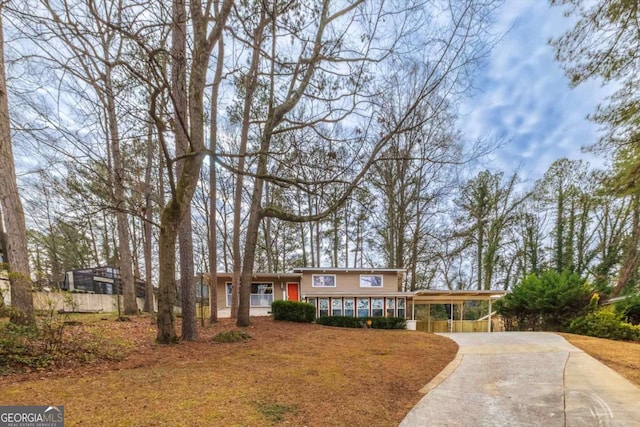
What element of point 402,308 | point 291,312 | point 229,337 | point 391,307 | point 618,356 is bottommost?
point 402,308

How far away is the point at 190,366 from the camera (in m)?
4.55

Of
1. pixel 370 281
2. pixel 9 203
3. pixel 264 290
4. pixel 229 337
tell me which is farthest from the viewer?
pixel 264 290

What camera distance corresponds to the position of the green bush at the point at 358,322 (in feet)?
44.5

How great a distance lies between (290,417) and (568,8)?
7.88 meters

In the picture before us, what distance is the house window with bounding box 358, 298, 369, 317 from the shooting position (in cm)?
1564

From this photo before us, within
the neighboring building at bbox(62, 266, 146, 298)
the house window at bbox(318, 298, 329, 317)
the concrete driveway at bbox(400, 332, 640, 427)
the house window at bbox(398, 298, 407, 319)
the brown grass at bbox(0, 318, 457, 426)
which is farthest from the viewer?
the neighboring building at bbox(62, 266, 146, 298)

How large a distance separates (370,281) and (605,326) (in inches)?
360

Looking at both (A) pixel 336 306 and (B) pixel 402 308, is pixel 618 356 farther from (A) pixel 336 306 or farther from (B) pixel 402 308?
(A) pixel 336 306

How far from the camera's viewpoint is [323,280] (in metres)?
15.9

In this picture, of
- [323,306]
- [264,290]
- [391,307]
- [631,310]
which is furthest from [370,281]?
[631,310]

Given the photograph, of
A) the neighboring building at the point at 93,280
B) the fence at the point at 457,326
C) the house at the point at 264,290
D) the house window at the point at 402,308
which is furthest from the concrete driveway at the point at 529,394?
the neighboring building at the point at 93,280

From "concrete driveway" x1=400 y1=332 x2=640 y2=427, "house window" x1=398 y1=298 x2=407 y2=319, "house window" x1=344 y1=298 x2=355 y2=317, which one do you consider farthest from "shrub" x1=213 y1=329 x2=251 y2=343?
"house window" x1=398 y1=298 x2=407 y2=319

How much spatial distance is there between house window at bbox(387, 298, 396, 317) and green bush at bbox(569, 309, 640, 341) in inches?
283

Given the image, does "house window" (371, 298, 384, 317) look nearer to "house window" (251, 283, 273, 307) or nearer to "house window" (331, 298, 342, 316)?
"house window" (331, 298, 342, 316)
